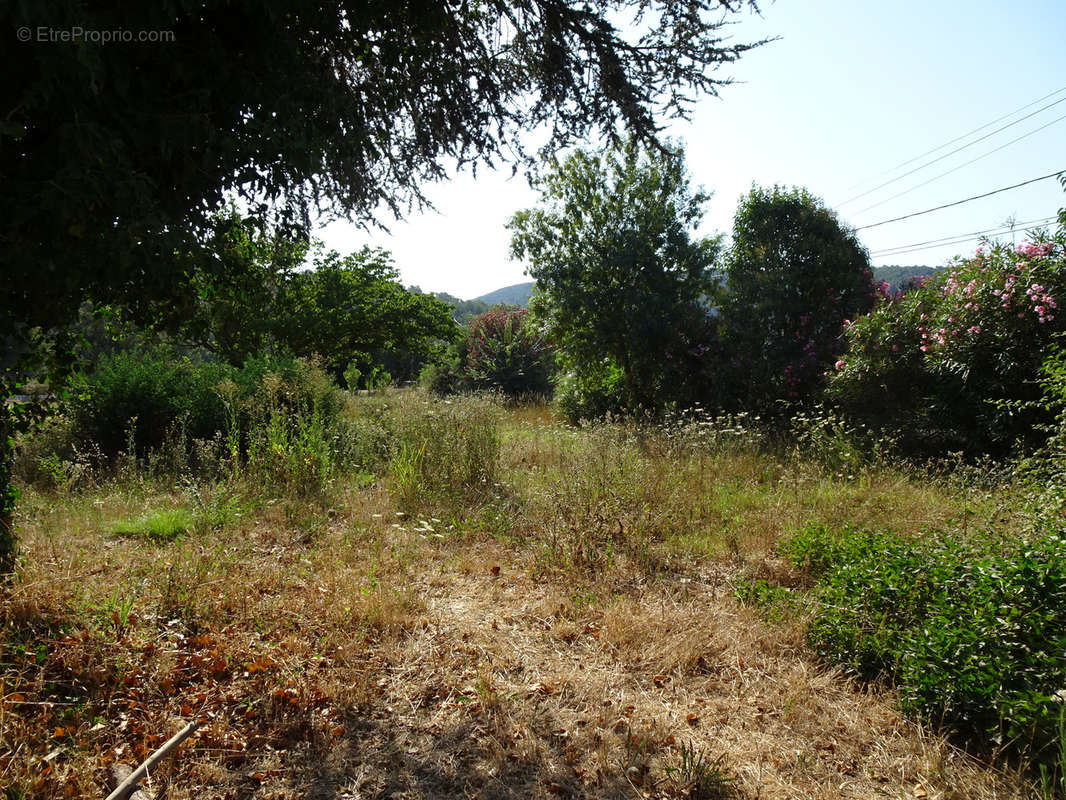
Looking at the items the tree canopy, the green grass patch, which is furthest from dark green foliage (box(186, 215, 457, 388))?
the tree canopy

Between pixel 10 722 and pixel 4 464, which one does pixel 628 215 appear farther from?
pixel 10 722

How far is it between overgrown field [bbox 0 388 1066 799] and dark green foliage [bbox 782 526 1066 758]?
13mm

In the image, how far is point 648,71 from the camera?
4508 mm

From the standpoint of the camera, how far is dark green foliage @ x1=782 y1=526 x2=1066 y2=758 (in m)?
2.41

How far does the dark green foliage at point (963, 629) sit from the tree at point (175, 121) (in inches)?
150

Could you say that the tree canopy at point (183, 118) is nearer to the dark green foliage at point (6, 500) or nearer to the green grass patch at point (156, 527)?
the dark green foliage at point (6, 500)

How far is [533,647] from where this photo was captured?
3439 millimetres

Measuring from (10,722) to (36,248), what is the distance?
185 centimetres

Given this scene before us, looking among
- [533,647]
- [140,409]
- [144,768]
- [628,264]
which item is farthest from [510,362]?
[144,768]

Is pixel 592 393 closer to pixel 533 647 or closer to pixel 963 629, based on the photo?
pixel 533 647

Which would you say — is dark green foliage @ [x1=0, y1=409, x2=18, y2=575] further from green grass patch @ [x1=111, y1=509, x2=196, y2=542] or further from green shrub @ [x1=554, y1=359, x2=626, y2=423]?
green shrub @ [x1=554, y1=359, x2=626, y2=423]

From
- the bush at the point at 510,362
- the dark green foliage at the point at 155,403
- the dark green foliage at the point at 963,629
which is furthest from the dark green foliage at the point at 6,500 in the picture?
the bush at the point at 510,362

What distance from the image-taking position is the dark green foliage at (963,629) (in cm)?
241

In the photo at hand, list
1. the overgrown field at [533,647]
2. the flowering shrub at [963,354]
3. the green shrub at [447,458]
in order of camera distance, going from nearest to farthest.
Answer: the overgrown field at [533,647], the green shrub at [447,458], the flowering shrub at [963,354]
